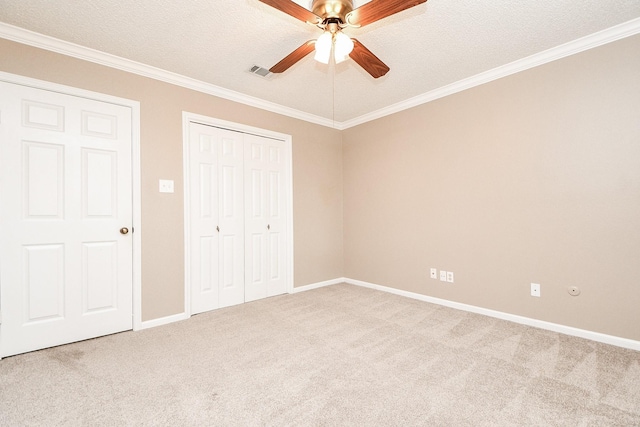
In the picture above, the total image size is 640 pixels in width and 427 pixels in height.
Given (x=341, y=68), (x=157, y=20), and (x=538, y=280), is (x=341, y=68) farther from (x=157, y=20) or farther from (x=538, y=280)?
(x=538, y=280)

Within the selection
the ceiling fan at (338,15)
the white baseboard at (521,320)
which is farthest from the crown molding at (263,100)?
the white baseboard at (521,320)

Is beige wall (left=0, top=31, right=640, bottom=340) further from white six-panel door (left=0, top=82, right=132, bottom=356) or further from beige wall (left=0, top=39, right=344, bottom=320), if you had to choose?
white six-panel door (left=0, top=82, right=132, bottom=356)

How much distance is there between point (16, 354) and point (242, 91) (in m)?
3.12

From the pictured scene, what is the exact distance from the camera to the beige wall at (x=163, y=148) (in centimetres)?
240

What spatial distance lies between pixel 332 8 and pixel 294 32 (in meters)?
0.67

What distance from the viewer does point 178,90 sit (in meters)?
3.00

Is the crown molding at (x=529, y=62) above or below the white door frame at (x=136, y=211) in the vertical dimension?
above

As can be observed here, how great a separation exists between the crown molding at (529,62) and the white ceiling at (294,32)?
0.06 m

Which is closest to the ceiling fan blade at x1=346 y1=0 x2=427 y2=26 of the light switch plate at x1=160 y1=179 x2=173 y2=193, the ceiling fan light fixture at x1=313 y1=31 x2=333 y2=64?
the ceiling fan light fixture at x1=313 y1=31 x2=333 y2=64

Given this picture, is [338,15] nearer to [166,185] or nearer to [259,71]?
[259,71]

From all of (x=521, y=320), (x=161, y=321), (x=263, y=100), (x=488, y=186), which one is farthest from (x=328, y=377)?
(x=263, y=100)

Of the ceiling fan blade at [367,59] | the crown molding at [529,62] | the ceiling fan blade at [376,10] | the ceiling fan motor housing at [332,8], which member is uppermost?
the crown molding at [529,62]

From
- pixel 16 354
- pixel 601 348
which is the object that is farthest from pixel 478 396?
pixel 16 354

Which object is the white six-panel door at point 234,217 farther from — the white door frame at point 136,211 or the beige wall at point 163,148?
the white door frame at point 136,211
